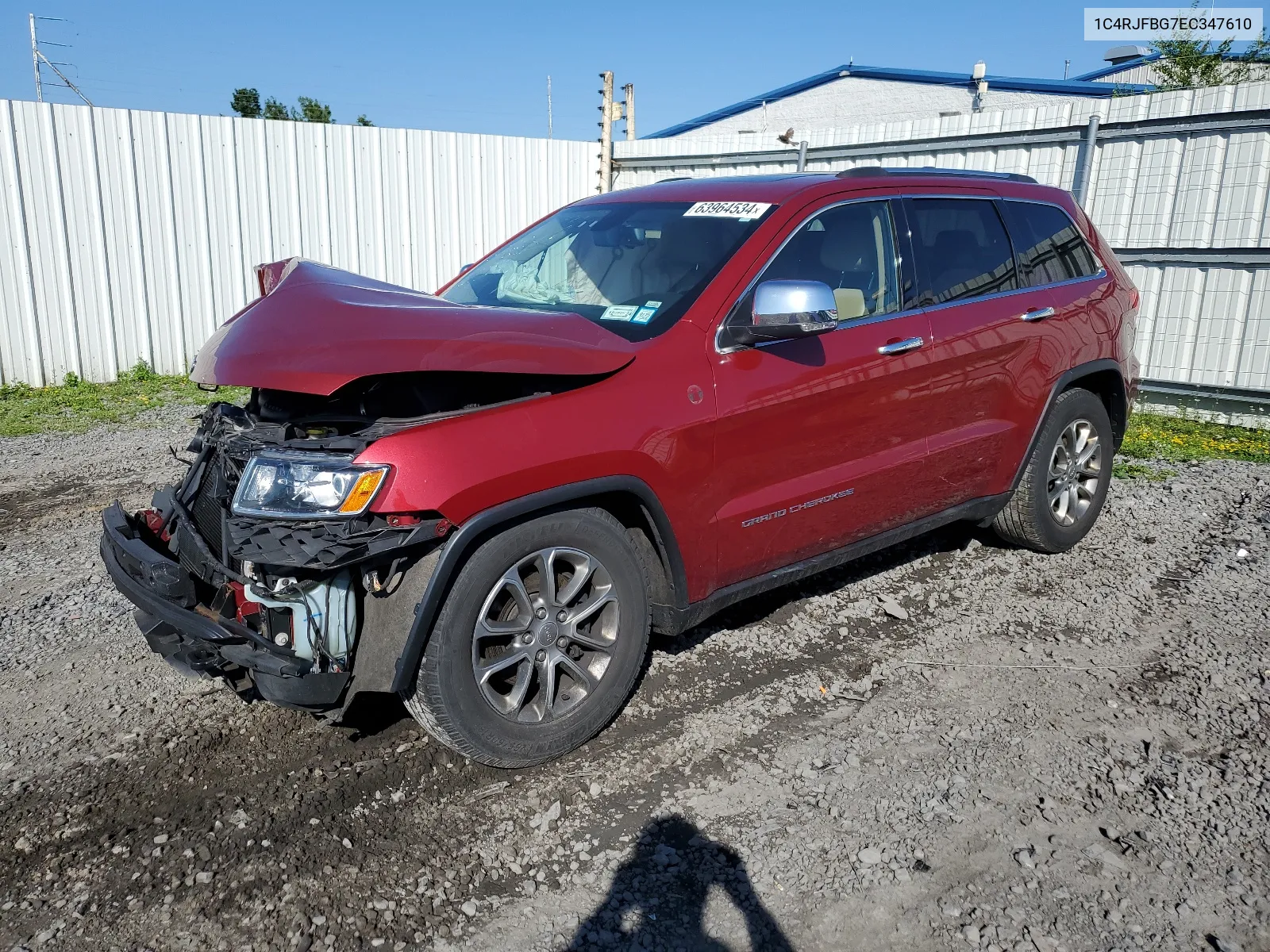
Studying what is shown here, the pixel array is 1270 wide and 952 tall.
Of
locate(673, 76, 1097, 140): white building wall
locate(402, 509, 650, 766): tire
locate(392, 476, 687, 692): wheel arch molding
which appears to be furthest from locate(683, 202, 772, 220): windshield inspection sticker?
locate(673, 76, 1097, 140): white building wall

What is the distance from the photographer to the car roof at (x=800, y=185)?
407 centimetres

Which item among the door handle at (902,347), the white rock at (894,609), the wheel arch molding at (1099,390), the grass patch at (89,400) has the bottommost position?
the grass patch at (89,400)

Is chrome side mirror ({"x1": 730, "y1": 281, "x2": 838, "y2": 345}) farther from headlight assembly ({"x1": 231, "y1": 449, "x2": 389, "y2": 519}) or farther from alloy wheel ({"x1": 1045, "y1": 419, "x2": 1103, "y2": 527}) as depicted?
alloy wheel ({"x1": 1045, "y1": 419, "x2": 1103, "y2": 527})

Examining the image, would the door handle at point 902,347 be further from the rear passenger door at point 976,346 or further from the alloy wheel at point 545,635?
the alloy wheel at point 545,635

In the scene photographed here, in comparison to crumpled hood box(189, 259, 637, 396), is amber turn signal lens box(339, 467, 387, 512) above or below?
below

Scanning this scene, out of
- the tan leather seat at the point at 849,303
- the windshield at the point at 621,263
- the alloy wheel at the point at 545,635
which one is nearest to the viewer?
the alloy wheel at the point at 545,635

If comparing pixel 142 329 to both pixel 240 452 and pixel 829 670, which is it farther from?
pixel 829 670

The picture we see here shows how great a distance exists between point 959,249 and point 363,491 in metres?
3.07

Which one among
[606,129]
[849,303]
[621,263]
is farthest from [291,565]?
[606,129]

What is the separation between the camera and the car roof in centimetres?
407

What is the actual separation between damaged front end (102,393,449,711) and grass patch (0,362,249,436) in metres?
5.16

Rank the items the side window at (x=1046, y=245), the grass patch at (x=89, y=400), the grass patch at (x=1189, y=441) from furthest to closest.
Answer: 1. the grass patch at (x=89, y=400)
2. the grass patch at (x=1189, y=441)
3. the side window at (x=1046, y=245)

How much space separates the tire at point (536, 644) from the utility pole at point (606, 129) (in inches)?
398

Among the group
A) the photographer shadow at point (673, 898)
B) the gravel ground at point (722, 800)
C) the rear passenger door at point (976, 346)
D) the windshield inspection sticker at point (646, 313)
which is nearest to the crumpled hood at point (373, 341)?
the windshield inspection sticker at point (646, 313)
